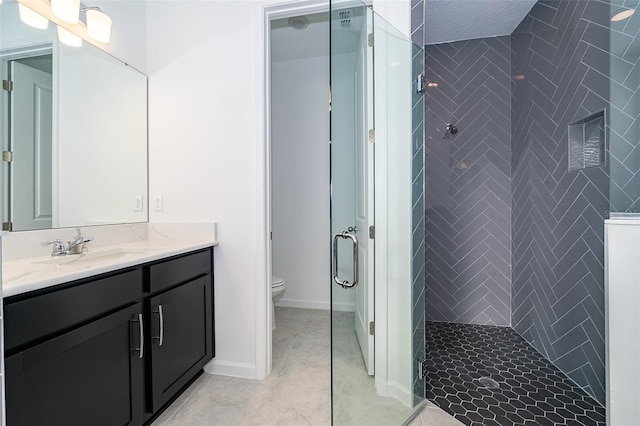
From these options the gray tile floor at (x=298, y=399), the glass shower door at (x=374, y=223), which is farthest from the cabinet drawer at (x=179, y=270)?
the glass shower door at (x=374, y=223)

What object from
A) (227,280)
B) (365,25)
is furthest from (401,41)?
(227,280)

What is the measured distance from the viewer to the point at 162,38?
2062 mm

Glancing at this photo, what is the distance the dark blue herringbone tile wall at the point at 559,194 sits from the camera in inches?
65.1

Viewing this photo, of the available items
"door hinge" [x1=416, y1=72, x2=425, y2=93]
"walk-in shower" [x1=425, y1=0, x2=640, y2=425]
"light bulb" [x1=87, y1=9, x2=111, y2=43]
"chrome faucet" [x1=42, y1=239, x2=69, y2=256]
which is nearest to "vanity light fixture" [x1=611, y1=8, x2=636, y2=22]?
"walk-in shower" [x1=425, y1=0, x2=640, y2=425]

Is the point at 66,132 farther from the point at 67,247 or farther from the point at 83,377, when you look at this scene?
the point at 83,377

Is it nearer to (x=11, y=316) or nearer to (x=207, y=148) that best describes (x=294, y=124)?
(x=207, y=148)

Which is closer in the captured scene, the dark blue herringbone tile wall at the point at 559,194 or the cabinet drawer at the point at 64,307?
the cabinet drawer at the point at 64,307

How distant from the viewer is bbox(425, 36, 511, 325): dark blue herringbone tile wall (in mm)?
2623

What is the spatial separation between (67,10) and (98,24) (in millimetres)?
167

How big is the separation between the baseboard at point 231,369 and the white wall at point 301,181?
138 cm

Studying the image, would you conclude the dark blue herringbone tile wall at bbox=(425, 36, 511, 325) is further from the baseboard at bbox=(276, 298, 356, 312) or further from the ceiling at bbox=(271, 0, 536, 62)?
the baseboard at bbox=(276, 298, 356, 312)

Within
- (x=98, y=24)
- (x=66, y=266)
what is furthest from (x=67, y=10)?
(x=66, y=266)

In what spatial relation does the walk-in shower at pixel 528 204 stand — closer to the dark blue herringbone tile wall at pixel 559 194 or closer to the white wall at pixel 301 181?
the dark blue herringbone tile wall at pixel 559 194

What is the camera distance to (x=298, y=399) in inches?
67.0
